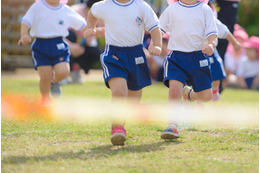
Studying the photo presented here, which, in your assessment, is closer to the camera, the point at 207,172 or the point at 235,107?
the point at 207,172

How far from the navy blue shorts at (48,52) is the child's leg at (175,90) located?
85.1 inches

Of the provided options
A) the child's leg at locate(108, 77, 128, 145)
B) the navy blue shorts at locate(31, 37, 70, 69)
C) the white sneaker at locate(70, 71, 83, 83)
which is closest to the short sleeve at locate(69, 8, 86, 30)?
the navy blue shorts at locate(31, 37, 70, 69)

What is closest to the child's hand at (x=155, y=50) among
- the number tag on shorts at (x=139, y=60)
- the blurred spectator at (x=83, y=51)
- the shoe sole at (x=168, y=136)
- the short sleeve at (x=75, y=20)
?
the number tag on shorts at (x=139, y=60)

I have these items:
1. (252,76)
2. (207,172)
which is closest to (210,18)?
(207,172)

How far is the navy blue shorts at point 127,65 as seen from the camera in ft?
12.4

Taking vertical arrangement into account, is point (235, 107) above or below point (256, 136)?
below

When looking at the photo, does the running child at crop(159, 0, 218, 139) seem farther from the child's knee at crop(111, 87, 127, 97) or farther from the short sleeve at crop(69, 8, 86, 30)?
the short sleeve at crop(69, 8, 86, 30)

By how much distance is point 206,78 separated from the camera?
13.9ft

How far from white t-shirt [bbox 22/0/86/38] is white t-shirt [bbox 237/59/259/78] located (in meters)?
5.26

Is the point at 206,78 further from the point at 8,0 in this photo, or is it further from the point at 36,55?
the point at 8,0

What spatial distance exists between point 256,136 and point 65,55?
2.82m

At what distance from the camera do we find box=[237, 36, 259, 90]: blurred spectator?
10.0 metres

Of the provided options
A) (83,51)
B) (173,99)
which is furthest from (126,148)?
(83,51)

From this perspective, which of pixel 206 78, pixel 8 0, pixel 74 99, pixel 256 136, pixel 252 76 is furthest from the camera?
pixel 8 0
